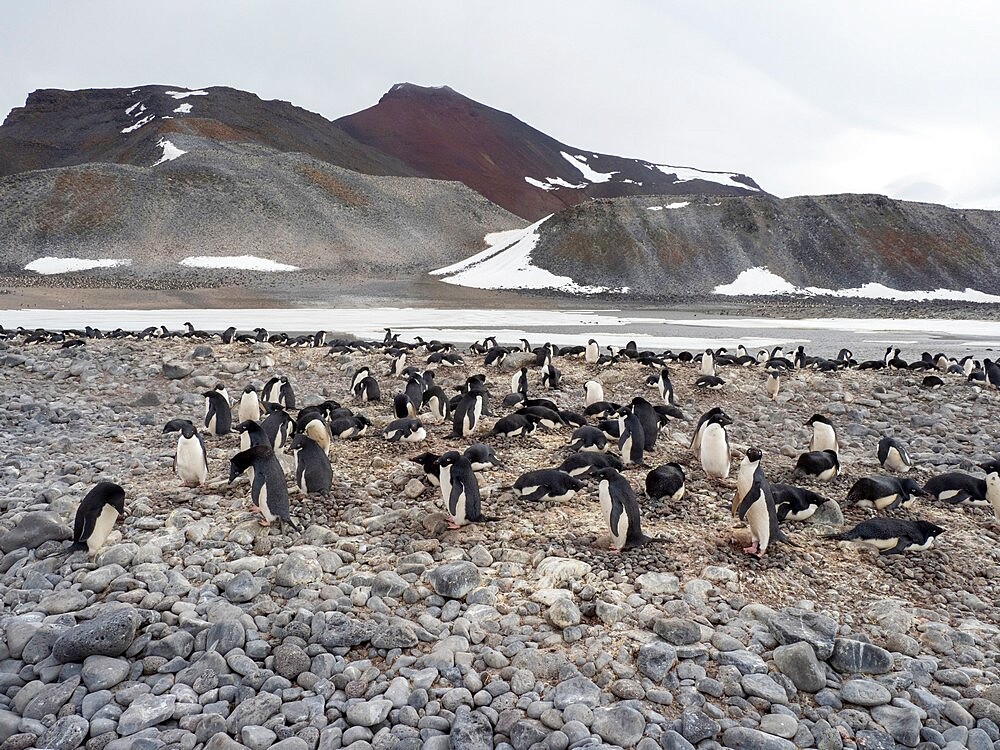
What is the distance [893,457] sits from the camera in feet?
23.9

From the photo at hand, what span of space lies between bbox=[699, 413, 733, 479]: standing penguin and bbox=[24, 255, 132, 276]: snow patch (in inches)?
2158

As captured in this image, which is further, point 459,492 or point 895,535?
point 459,492

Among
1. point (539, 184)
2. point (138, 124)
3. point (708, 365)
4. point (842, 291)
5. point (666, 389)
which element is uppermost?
point (138, 124)

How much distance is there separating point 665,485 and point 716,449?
118cm

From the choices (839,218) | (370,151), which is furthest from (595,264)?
(370,151)

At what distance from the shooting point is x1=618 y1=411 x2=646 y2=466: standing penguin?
6.80 meters

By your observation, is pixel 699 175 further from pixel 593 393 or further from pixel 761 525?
pixel 761 525

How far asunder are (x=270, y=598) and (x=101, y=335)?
15450 millimetres

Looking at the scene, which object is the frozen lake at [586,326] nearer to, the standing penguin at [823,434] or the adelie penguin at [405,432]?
the standing penguin at [823,434]

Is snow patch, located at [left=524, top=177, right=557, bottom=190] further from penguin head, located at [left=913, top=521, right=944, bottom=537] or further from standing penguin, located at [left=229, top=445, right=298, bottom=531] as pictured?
penguin head, located at [left=913, top=521, right=944, bottom=537]

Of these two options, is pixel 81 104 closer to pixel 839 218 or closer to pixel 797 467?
pixel 839 218

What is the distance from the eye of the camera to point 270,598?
13.5ft

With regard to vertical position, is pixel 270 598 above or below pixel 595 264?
below

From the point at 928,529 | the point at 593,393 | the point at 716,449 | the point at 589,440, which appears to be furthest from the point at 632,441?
the point at 593,393
